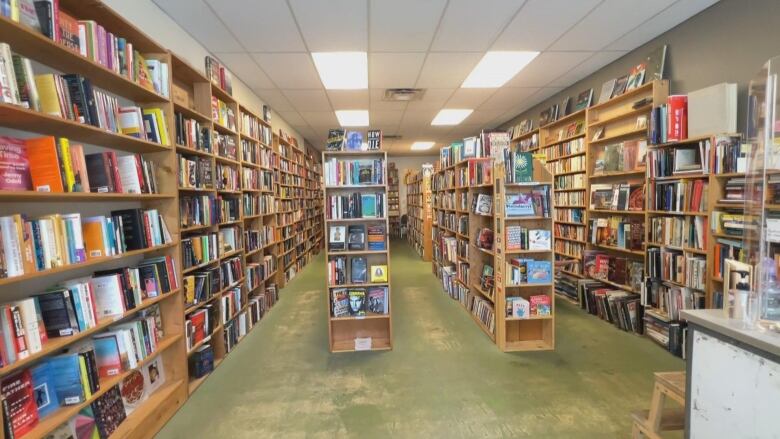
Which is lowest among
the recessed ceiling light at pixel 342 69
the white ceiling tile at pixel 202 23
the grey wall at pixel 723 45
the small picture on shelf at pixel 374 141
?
the small picture on shelf at pixel 374 141

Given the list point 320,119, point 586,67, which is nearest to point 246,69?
point 320,119

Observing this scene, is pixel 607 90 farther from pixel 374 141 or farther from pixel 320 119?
pixel 320 119

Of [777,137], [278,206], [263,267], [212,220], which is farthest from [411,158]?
[777,137]

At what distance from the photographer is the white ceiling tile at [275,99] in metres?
4.89

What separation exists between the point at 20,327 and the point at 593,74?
19.6 feet

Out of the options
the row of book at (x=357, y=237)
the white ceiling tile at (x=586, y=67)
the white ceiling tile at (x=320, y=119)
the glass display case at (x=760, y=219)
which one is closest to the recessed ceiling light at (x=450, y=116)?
the white ceiling tile at (x=586, y=67)

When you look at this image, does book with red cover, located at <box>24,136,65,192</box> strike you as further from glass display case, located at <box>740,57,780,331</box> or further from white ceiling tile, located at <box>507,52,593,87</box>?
white ceiling tile, located at <box>507,52,593,87</box>

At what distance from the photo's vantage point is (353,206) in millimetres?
3387

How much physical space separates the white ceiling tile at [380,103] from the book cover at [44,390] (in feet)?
14.6

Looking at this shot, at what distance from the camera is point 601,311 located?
406 cm

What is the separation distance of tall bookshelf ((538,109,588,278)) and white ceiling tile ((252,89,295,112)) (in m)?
4.30

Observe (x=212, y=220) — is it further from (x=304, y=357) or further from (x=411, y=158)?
(x=411, y=158)

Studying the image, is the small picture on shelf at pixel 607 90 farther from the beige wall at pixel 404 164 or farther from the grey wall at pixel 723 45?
the beige wall at pixel 404 164

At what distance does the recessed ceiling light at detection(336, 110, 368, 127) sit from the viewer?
243 inches
